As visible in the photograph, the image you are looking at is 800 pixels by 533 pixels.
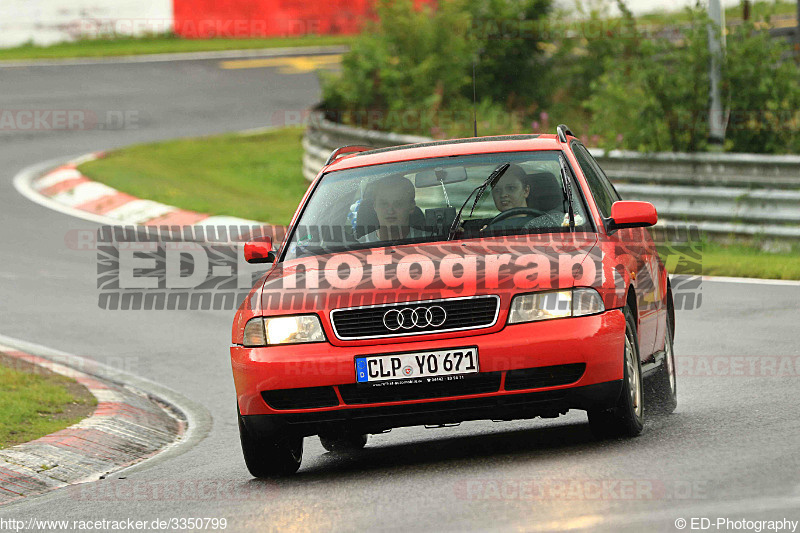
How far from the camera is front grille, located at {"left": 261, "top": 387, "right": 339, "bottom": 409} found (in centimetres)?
677

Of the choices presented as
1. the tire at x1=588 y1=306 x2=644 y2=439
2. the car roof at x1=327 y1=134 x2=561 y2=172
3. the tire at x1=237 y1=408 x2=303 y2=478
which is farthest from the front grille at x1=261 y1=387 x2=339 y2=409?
the car roof at x1=327 y1=134 x2=561 y2=172

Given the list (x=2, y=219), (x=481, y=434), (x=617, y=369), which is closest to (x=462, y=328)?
(x=617, y=369)

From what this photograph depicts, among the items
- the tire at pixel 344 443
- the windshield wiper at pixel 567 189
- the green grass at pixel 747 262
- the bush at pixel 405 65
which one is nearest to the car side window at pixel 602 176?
the windshield wiper at pixel 567 189

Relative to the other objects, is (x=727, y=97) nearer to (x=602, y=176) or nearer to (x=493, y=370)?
(x=602, y=176)

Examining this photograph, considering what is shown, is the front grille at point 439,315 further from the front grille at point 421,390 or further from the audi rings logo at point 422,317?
the front grille at point 421,390

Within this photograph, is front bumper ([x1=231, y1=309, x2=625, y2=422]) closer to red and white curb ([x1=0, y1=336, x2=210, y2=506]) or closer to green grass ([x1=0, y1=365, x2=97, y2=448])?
red and white curb ([x1=0, y1=336, x2=210, y2=506])

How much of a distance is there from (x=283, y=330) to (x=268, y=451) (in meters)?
0.71

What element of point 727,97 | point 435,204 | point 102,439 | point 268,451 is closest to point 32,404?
point 102,439

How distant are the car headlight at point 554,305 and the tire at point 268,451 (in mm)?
1331

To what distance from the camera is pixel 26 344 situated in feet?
39.5

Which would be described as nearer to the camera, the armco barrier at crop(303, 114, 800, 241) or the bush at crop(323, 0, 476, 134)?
the armco barrier at crop(303, 114, 800, 241)

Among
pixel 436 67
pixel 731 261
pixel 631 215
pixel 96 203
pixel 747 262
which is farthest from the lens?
pixel 436 67

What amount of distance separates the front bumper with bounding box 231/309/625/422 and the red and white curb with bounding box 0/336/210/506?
1863 mm

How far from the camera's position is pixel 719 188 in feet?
51.4
